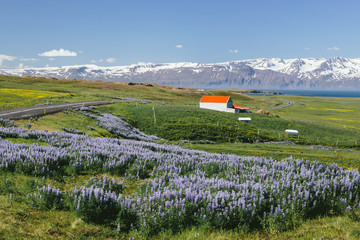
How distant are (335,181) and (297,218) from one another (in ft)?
9.12

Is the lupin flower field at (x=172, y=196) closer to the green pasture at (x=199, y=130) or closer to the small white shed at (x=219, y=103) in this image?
the green pasture at (x=199, y=130)

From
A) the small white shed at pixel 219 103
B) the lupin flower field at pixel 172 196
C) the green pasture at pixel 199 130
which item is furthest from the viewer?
the small white shed at pixel 219 103

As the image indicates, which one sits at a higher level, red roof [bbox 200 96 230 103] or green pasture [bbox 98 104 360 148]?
red roof [bbox 200 96 230 103]

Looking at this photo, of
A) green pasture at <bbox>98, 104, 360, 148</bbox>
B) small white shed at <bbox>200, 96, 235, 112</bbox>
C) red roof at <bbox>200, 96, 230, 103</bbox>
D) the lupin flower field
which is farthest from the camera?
red roof at <bbox>200, 96, 230, 103</bbox>

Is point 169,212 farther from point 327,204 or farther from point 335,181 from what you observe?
point 335,181

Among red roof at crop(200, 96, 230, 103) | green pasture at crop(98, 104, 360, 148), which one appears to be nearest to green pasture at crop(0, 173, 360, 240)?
green pasture at crop(98, 104, 360, 148)

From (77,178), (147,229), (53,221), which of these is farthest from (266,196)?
(77,178)

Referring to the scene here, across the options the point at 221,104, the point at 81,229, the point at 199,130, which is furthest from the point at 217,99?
the point at 81,229

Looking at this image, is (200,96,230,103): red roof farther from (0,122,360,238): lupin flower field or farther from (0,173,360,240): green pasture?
(0,173,360,240): green pasture

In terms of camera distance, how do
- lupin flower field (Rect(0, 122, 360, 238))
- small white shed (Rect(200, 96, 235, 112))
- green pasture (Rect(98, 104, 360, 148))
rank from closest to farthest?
1. lupin flower field (Rect(0, 122, 360, 238))
2. green pasture (Rect(98, 104, 360, 148))
3. small white shed (Rect(200, 96, 235, 112))

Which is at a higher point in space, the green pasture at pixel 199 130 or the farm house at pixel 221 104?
the farm house at pixel 221 104

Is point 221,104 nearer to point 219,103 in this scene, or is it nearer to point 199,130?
point 219,103

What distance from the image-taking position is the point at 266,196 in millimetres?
8000

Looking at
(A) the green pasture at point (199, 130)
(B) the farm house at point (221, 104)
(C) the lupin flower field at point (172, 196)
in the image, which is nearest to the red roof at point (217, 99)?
(B) the farm house at point (221, 104)
